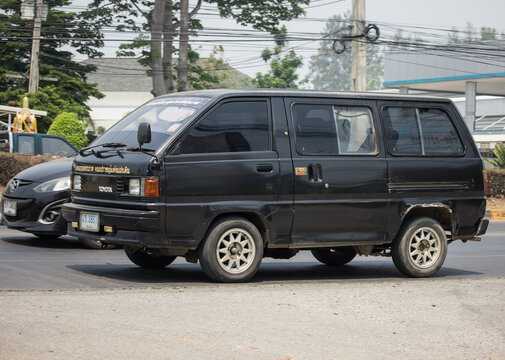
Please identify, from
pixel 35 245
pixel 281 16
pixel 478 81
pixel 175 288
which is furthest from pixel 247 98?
pixel 478 81

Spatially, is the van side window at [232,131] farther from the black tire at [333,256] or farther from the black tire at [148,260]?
the black tire at [333,256]

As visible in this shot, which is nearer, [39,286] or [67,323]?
[67,323]

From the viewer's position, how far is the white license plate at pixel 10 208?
11.1 meters

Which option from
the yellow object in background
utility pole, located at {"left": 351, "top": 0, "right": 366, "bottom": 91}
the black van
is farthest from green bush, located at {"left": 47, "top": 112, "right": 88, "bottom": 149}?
the black van

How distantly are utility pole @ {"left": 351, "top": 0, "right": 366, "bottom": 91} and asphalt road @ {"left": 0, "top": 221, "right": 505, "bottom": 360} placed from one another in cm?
1776

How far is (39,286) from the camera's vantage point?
7.95 m

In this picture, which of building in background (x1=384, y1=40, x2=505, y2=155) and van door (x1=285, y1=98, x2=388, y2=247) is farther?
building in background (x1=384, y1=40, x2=505, y2=155)

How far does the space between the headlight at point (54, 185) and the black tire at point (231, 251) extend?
3.49 m

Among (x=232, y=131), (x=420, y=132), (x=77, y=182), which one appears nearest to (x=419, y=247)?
(x=420, y=132)

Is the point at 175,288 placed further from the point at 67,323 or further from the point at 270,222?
the point at 67,323

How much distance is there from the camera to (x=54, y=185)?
36.5 feet

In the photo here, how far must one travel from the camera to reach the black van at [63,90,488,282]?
8.14m

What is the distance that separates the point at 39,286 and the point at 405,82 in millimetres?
→ 41541

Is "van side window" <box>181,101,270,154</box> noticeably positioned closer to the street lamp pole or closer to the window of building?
the window of building
